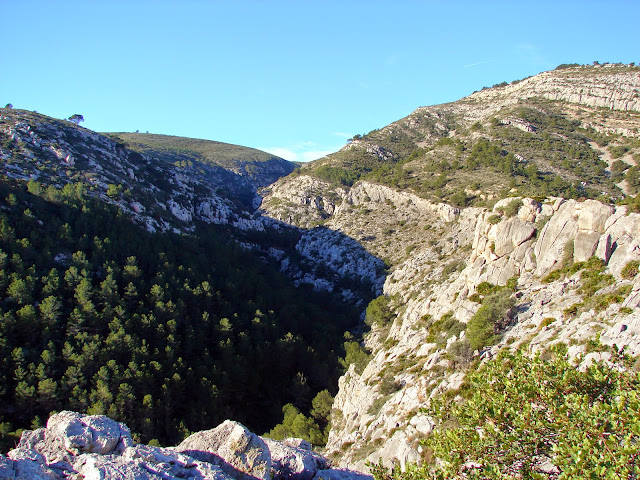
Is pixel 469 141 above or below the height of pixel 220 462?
above

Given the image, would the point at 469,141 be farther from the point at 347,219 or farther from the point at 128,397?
the point at 128,397

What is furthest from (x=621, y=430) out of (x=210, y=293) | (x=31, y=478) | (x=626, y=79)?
(x=626, y=79)

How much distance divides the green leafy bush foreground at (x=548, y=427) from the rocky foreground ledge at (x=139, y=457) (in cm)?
464

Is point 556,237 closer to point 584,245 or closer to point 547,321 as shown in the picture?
point 584,245

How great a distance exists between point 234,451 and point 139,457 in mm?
3456

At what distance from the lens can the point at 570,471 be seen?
333 inches

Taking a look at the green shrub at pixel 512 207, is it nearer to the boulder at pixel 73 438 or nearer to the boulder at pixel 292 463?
the boulder at pixel 292 463

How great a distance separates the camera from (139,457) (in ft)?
42.1

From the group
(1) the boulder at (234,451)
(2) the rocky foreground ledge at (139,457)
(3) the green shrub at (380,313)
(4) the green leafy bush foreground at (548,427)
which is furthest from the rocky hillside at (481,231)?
(1) the boulder at (234,451)

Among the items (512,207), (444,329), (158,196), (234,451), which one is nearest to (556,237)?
(512,207)

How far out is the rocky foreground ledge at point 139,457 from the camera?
11344 millimetres

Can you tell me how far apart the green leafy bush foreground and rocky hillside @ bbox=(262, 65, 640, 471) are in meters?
3.31

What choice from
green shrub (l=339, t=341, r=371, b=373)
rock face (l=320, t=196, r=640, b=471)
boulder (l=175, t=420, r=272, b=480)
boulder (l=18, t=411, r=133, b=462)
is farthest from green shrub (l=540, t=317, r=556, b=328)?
green shrub (l=339, t=341, r=371, b=373)

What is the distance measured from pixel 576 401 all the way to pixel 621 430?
3.26ft
